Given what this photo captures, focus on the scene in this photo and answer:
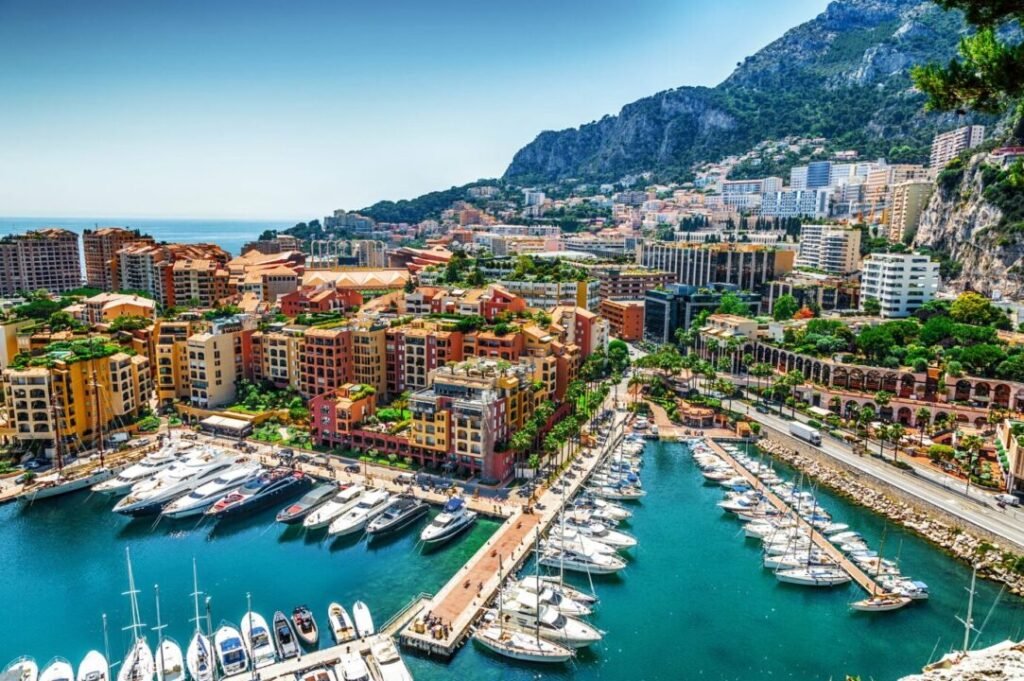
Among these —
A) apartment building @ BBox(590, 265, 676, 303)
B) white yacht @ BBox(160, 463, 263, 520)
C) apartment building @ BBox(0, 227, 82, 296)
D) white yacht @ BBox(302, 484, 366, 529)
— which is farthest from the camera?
apartment building @ BBox(0, 227, 82, 296)

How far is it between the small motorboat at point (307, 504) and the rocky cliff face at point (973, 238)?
79972 mm

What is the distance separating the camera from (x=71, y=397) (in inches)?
2100

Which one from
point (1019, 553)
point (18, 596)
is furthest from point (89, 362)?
point (1019, 553)

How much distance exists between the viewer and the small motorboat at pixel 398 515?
4216 centimetres

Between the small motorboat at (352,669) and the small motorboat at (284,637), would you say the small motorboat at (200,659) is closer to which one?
the small motorboat at (284,637)

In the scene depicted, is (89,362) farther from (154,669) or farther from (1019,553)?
(1019,553)

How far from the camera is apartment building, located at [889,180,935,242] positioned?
369 feet

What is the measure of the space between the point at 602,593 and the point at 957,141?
13951 cm

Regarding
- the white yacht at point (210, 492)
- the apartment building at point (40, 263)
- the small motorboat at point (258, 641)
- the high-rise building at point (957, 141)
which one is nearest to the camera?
the small motorboat at point (258, 641)

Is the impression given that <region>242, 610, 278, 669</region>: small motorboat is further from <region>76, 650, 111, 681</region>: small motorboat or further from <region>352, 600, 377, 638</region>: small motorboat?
<region>76, 650, 111, 681</region>: small motorboat

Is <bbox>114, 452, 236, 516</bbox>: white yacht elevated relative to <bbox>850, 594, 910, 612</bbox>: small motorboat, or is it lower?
elevated

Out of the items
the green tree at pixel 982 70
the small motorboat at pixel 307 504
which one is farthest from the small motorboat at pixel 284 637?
the green tree at pixel 982 70

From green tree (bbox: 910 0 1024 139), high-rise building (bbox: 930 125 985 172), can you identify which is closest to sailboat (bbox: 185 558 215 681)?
green tree (bbox: 910 0 1024 139)

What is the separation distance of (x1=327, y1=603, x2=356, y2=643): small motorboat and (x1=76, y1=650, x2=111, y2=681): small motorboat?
9.19 meters
